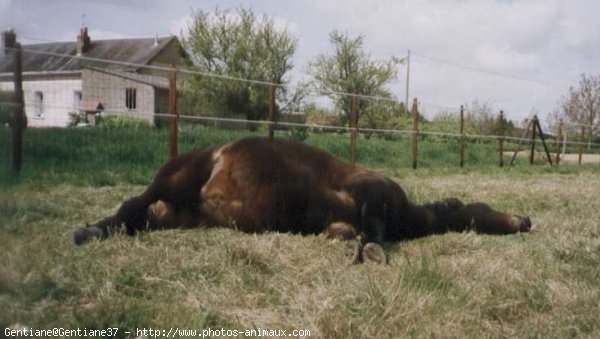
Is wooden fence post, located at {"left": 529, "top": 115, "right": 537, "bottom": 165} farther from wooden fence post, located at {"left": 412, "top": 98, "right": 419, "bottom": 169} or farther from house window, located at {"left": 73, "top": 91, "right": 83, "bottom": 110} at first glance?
house window, located at {"left": 73, "top": 91, "right": 83, "bottom": 110}

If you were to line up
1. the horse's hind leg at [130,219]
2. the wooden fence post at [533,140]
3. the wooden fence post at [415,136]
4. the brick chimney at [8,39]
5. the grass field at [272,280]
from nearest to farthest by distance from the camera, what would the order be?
the brick chimney at [8,39], the grass field at [272,280], the horse's hind leg at [130,219], the wooden fence post at [415,136], the wooden fence post at [533,140]

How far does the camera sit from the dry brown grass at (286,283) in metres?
1.55

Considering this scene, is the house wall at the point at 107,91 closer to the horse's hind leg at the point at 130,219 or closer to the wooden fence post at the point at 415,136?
the horse's hind leg at the point at 130,219

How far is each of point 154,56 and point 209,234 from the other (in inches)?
29.3

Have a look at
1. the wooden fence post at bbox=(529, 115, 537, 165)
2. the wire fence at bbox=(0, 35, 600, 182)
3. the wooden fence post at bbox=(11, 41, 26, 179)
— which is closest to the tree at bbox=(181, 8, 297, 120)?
the wire fence at bbox=(0, 35, 600, 182)

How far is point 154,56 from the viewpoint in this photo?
251cm

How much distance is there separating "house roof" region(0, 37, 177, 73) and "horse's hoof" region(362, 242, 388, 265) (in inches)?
43.4

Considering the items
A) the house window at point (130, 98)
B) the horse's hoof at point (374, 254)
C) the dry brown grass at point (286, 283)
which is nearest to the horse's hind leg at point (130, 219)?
the dry brown grass at point (286, 283)

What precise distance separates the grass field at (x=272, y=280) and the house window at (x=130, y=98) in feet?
0.79

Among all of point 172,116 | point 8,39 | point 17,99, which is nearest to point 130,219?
point 172,116

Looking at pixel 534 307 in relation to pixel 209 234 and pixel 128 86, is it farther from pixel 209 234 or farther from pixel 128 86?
pixel 128 86

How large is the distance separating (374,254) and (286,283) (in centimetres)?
47

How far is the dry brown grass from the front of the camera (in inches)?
61.0

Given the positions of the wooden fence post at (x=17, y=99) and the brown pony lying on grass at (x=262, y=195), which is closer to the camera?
the wooden fence post at (x=17, y=99)
